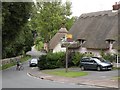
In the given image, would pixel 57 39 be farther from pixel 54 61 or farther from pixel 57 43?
pixel 54 61

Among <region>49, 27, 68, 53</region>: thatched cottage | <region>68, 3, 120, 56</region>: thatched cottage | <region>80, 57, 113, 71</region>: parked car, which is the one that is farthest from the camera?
<region>49, 27, 68, 53</region>: thatched cottage

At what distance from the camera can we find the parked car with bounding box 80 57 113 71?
41.7 meters

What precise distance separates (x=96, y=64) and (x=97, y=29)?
12.5 metres

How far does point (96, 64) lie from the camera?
4259 cm

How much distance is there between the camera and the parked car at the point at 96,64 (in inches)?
1640

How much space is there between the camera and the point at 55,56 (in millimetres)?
53312

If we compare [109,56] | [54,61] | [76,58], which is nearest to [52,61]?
[54,61]

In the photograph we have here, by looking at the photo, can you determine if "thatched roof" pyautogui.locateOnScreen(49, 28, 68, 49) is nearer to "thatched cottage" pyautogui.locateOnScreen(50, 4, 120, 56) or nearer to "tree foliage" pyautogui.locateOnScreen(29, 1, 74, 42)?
"tree foliage" pyautogui.locateOnScreen(29, 1, 74, 42)

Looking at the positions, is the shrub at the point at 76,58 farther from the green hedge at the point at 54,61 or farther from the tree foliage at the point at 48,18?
the tree foliage at the point at 48,18

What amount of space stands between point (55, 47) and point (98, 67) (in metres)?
29.6

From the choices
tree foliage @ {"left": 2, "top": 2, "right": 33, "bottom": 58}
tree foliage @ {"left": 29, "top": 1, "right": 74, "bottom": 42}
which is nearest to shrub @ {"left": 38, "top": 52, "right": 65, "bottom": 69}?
tree foliage @ {"left": 2, "top": 2, "right": 33, "bottom": 58}

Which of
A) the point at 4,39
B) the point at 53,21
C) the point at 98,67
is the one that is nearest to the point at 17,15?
the point at 4,39

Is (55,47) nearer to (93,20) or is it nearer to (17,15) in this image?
(93,20)

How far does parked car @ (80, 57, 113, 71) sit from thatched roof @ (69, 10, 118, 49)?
4916 millimetres
